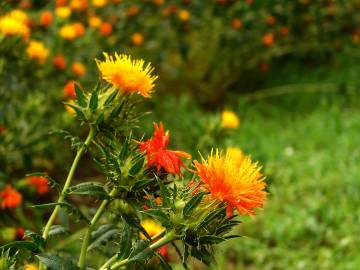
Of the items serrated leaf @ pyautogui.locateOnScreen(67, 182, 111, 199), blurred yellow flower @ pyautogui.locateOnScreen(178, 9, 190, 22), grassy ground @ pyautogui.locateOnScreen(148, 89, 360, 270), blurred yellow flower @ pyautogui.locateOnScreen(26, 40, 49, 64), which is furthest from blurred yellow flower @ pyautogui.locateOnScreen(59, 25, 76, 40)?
serrated leaf @ pyautogui.locateOnScreen(67, 182, 111, 199)

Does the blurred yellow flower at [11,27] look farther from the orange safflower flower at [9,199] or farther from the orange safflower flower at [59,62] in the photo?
the orange safflower flower at [59,62]

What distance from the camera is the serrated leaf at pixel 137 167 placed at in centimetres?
104

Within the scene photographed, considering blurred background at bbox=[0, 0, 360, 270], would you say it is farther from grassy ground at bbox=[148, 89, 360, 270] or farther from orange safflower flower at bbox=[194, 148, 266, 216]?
orange safflower flower at bbox=[194, 148, 266, 216]

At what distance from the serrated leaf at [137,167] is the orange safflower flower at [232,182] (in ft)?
0.34

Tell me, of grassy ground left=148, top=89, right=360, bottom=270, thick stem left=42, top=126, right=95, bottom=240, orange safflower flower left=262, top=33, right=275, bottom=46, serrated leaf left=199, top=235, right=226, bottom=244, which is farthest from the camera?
orange safflower flower left=262, top=33, right=275, bottom=46

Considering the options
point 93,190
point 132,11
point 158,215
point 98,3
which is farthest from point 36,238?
point 132,11

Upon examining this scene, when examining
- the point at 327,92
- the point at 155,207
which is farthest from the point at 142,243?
the point at 327,92

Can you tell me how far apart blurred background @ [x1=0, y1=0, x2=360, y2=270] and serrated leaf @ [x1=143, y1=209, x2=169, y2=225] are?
69 cm

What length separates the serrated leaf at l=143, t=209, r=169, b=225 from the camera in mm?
966

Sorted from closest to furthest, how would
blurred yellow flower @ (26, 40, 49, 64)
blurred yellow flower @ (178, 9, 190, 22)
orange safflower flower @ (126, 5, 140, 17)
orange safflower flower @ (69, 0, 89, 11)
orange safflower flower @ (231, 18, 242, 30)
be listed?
blurred yellow flower @ (26, 40, 49, 64) → orange safflower flower @ (69, 0, 89, 11) → orange safflower flower @ (126, 5, 140, 17) → blurred yellow flower @ (178, 9, 190, 22) → orange safflower flower @ (231, 18, 242, 30)

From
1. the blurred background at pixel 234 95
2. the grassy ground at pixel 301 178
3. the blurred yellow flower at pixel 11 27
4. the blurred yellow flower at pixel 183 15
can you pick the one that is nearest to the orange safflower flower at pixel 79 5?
the blurred background at pixel 234 95

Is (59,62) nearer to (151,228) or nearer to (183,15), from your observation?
(183,15)

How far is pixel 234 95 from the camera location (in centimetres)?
484

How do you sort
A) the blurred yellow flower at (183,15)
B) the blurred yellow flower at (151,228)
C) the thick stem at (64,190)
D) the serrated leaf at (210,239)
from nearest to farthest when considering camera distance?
1. the serrated leaf at (210,239)
2. the thick stem at (64,190)
3. the blurred yellow flower at (151,228)
4. the blurred yellow flower at (183,15)
